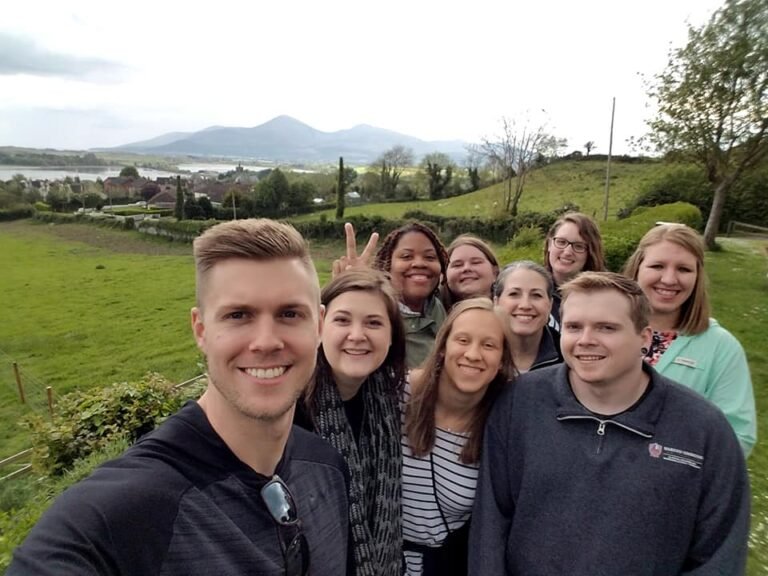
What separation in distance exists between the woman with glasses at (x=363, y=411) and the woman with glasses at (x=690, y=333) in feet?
5.06

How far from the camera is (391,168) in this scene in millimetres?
52062

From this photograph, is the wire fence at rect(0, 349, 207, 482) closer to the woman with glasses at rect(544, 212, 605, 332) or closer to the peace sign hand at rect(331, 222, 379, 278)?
the peace sign hand at rect(331, 222, 379, 278)

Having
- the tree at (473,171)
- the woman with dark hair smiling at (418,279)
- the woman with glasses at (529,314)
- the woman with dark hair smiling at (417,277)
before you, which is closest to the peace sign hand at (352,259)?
the woman with dark hair smiling at (417,277)

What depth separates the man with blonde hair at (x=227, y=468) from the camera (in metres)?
1.11

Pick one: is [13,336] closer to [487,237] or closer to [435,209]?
[487,237]

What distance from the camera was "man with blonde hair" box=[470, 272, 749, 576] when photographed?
1.72m

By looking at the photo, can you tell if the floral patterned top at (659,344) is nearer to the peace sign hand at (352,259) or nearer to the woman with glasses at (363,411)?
the woman with glasses at (363,411)

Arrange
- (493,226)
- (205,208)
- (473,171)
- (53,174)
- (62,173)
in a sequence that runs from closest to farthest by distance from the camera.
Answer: (493,226), (473,171), (205,208), (53,174), (62,173)

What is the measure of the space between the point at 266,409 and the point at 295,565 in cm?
49

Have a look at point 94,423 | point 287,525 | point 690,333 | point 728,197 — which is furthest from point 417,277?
point 728,197

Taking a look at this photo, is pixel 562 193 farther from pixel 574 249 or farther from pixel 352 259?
pixel 352 259

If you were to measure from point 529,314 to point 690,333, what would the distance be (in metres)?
0.85

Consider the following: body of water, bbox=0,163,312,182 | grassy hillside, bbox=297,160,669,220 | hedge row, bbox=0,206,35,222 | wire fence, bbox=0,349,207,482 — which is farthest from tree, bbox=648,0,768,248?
body of water, bbox=0,163,312,182

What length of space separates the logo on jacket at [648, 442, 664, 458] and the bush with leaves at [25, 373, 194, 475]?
15.9ft
